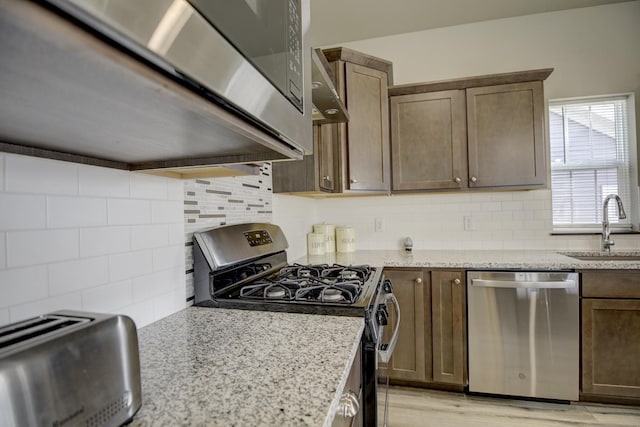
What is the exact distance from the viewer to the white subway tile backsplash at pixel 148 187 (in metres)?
0.99

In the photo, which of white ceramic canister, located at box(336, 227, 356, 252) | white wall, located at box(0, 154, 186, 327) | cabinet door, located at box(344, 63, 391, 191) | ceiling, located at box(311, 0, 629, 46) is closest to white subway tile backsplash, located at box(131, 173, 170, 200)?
white wall, located at box(0, 154, 186, 327)

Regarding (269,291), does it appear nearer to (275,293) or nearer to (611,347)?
(275,293)

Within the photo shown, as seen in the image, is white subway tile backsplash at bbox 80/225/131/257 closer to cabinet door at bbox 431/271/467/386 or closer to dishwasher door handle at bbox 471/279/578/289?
cabinet door at bbox 431/271/467/386

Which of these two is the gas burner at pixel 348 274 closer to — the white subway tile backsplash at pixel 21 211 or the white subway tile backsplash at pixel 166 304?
the white subway tile backsplash at pixel 166 304

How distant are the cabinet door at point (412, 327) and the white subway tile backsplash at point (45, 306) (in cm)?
175

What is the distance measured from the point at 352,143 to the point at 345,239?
2.80 ft

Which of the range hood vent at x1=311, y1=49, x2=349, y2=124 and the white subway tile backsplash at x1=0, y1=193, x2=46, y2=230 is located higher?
the range hood vent at x1=311, y1=49, x2=349, y2=124

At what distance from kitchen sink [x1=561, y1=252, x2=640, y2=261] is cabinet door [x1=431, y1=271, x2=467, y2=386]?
3.26 ft

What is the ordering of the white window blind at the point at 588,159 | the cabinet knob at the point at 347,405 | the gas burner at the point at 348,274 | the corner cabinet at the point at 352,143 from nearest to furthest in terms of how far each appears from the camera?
the cabinet knob at the point at 347,405
the gas burner at the point at 348,274
the corner cabinet at the point at 352,143
the white window blind at the point at 588,159

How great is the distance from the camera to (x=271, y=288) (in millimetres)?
1272

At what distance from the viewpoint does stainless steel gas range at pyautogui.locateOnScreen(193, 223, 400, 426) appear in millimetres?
1093

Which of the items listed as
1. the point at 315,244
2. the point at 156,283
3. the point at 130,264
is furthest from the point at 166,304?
the point at 315,244

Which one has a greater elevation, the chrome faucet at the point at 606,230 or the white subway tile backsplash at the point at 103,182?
the white subway tile backsplash at the point at 103,182

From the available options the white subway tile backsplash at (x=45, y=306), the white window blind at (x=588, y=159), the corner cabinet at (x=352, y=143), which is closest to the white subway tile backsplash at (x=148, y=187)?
the white subway tile backsplash at (x=45, y=306)
